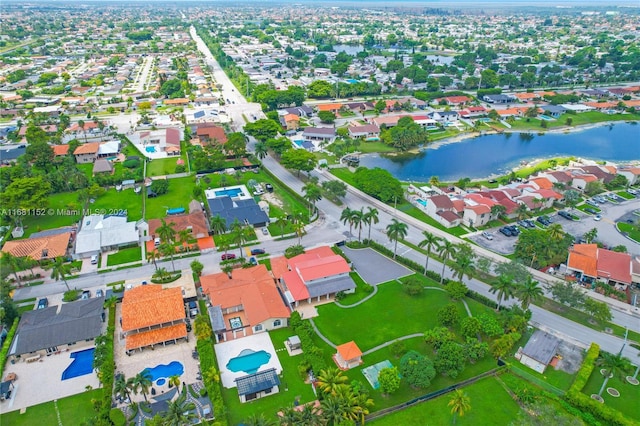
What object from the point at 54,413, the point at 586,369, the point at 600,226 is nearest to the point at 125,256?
the point at 54,413

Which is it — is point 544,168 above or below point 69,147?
below

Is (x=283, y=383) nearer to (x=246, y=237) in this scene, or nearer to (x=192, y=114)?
(x=246, y=237)

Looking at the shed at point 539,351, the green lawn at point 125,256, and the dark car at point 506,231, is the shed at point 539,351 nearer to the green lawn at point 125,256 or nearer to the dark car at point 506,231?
the dark car at point 506,231

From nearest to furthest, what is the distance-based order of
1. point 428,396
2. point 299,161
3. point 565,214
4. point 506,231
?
1. point 428,396
2. point 506,231
3. point 565,214
4. point 299,161

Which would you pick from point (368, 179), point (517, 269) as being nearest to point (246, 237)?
point (368, 179)

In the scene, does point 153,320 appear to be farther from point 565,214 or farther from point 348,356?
point 565,214
